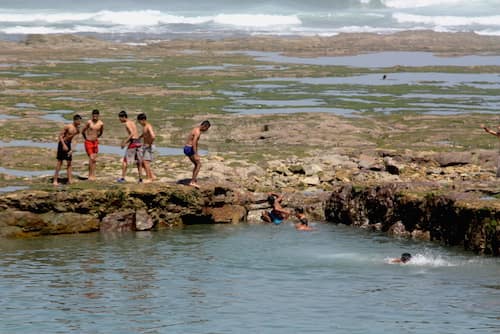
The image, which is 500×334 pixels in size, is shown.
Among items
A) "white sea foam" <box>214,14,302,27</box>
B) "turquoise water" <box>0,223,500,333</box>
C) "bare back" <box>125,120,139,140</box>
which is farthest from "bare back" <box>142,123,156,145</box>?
"white sea foam" <box>214,14,302,27</box>

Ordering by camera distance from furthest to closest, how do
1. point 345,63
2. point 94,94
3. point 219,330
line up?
point 345,63
point 94,94
point 219,330

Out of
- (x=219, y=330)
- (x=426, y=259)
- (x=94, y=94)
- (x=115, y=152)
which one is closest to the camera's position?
(x=219, y=330)

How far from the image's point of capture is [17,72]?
228 ft

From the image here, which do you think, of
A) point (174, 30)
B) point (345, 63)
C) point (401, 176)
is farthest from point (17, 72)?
point (174, 30)

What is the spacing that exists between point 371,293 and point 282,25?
129591mm

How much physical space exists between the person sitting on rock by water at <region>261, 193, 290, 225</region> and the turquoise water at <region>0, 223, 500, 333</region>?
1.24 meters

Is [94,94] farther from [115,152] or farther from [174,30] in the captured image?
[174,30]

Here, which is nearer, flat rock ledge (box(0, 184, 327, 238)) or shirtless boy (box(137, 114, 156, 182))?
flat rock ledge (box(0, 184, 327, 238))

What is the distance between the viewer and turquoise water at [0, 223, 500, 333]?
53.0 ft

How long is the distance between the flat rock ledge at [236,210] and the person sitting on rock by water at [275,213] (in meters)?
0.29

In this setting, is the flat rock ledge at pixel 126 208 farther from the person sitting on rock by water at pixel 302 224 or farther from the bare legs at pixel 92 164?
the bare legs at pixel 92 164

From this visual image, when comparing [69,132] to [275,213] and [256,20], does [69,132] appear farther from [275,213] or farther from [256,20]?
[256,20]

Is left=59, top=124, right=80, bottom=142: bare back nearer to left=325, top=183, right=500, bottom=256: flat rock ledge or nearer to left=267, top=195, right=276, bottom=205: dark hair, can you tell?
left=267, top=195, right=276, bottom=205: dark hair

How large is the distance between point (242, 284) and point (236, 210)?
802 centimetres
